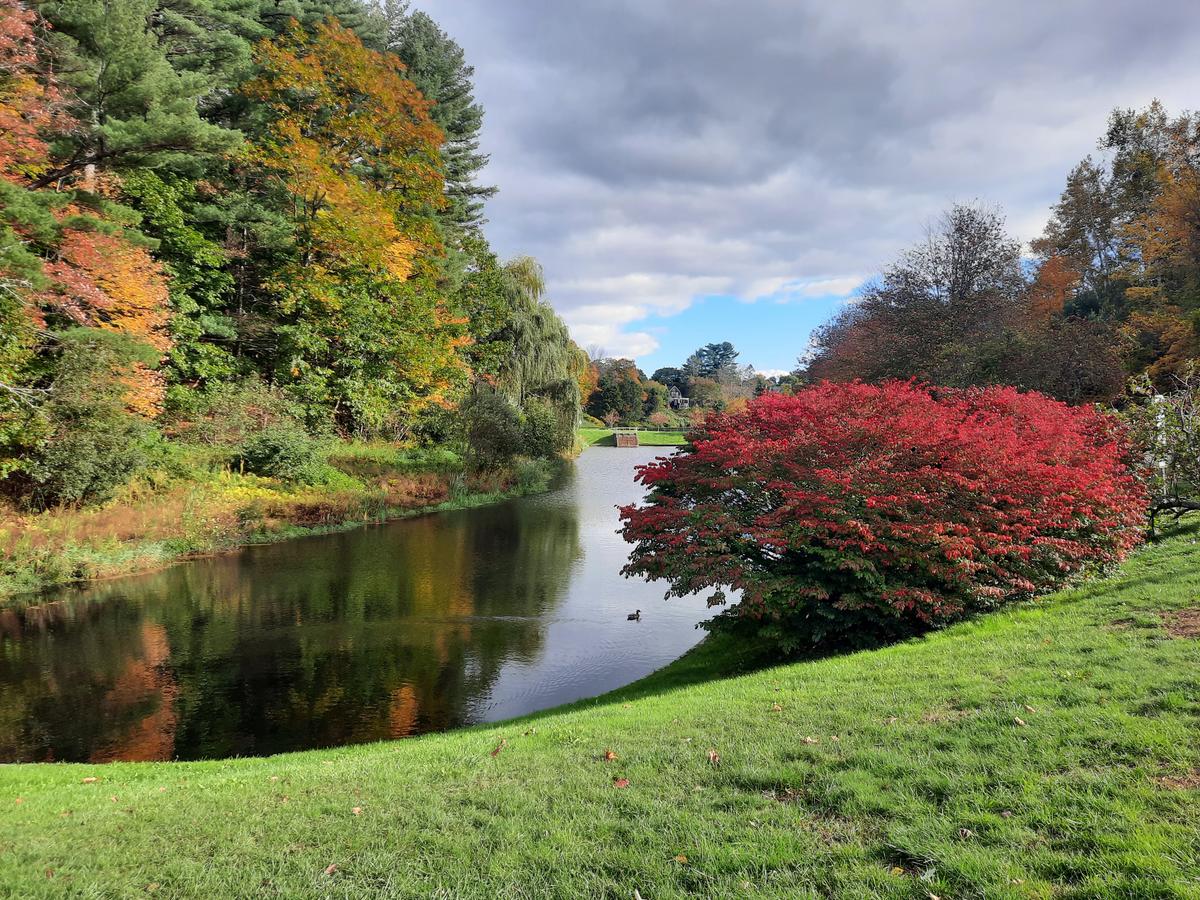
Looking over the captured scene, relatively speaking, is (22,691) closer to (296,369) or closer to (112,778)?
(112,778)

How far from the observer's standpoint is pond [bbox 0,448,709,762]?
768cm

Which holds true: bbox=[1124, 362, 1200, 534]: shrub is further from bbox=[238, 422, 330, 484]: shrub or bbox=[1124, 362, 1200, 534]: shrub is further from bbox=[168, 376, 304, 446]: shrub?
bbox=[168, 376, 304, 446]: shrub

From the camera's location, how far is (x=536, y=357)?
34.2 meters

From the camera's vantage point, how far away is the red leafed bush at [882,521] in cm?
787

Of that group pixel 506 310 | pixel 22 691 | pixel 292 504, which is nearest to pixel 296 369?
pixel 292 504

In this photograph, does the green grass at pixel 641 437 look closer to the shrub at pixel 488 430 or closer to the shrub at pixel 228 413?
the shrub at pixel 488 430

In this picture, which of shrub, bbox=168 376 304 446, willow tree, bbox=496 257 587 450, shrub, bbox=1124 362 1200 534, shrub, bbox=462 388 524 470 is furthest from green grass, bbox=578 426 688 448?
shrub, bbox=1124 362 1200 534

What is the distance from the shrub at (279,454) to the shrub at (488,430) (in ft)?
27.2

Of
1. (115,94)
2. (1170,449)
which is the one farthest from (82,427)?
(1170,449)

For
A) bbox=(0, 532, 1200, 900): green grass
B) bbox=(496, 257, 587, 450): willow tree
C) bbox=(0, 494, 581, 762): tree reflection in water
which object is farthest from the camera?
bbox=(496, 257, 587, 450): willow tree

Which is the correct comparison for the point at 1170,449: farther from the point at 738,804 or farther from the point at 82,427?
the point at 82,427

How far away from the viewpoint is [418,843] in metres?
3.62

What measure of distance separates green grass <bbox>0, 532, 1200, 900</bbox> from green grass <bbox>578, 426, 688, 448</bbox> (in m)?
64.4

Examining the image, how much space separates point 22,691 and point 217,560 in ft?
24.2
